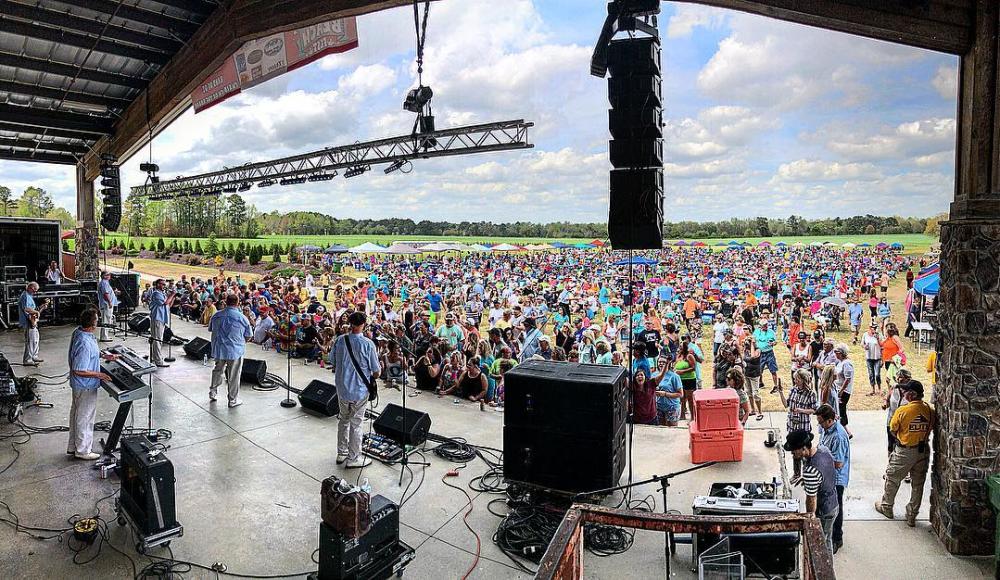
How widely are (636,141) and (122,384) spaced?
536 centimetres

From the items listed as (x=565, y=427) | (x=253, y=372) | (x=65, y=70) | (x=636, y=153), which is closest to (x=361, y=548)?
(x=565, y=427)

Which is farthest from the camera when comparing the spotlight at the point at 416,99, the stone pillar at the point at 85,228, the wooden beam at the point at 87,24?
the stone pillar at the point at 85,228

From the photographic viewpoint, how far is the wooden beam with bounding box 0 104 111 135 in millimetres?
12766

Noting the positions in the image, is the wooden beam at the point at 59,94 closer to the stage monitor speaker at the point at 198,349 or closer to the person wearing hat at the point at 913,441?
the stage monitor speaker at the point at 198,349

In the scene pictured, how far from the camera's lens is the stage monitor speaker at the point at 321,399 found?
26.1 ft

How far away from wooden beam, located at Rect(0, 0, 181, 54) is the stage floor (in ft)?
19.2

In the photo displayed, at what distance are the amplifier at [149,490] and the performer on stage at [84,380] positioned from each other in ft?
5.57

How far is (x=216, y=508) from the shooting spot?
5160 mm

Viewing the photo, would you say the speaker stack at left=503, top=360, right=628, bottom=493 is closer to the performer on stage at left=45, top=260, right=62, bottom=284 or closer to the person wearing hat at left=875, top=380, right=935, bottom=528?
the person wearing hat at left=875, top=380, right=935, bottom=528

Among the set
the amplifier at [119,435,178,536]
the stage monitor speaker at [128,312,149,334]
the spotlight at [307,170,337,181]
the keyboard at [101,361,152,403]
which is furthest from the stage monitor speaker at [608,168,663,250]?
the spotlight at [307,170,337,181]

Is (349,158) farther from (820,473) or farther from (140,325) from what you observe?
(820,473)

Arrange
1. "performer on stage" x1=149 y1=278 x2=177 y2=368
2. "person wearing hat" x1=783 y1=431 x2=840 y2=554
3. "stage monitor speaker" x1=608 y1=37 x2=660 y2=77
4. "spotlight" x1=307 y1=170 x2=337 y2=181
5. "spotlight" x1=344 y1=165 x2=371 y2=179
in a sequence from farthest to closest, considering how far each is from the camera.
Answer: "spotlight" x1=307 y1=170 x2=337 y2=181 < "spotlight" x1=344 y1=165 x2=371 y2=179 < "performer on stage" x1=149 y1=278 x2=177 y2=368 < "stage monitor speaker" x1=608 y1=37 x2=660 y2=77 < "person wearing hat" x1=783 y1=431 x2=840 y2=554

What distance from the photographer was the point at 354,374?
5.97 meters

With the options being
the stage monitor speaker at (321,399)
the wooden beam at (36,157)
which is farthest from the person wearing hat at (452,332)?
the wooden beam at (36,157)
